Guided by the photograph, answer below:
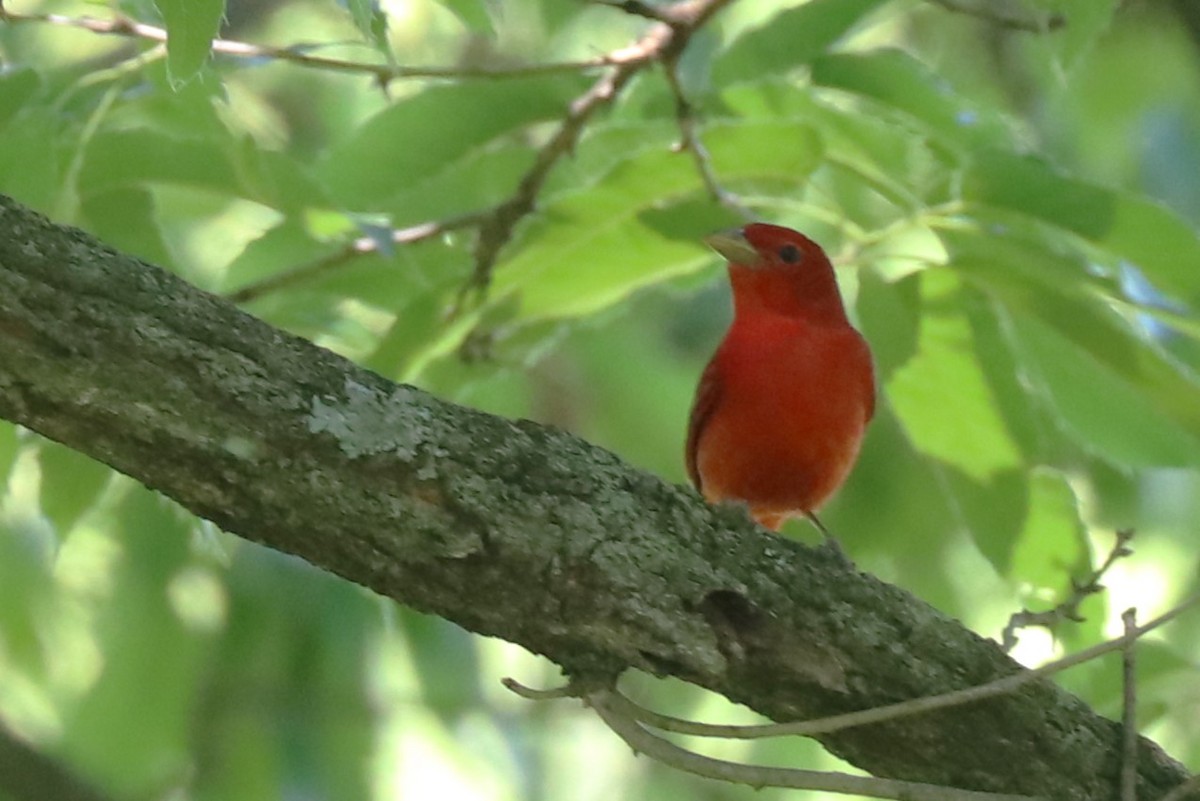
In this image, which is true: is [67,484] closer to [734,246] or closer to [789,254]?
[734,246]

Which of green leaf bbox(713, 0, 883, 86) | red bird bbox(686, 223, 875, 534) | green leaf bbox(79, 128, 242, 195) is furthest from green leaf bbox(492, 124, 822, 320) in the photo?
green leaf bbox(79, 128, 242, 195)

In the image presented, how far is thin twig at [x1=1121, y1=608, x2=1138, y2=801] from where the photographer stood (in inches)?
98.2

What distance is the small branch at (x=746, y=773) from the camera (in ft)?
7.29

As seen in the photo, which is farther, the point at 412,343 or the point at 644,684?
the point at 644,684

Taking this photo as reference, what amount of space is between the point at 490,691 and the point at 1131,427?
244 centimetres

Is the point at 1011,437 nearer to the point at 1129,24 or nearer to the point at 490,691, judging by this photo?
the point at 490,691

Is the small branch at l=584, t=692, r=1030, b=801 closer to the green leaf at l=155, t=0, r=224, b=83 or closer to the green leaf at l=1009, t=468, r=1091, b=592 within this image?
the green leaf at l=1009, t=468, r=1091, b=592

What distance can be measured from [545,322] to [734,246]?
57 cm

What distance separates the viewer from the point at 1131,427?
3.08 meters

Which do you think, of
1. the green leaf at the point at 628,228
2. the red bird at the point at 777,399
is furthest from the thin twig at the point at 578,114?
the red bird at the point at 777,399

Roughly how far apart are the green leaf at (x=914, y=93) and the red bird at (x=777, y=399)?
513 mm

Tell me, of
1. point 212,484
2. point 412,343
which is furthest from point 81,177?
point 212,484

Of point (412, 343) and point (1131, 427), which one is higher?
point (1131, 427)

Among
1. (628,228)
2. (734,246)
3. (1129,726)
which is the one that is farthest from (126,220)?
(1129,726)
